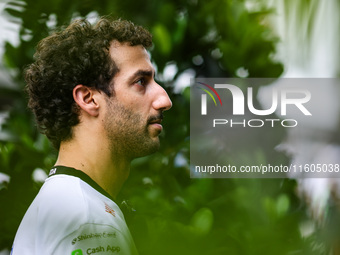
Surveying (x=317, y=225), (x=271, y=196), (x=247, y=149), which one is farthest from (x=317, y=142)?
(x=247, y=149)

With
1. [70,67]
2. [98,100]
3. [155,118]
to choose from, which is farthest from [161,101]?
[70,67]

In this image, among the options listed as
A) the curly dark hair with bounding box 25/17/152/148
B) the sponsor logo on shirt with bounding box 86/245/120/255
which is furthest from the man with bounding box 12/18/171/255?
the sponsor logo on shirt with bounding box 86/245/120/255

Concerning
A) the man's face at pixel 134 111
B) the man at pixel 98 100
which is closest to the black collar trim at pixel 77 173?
the man at pixel 98 100

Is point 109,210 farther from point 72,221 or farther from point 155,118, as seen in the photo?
point 72,221

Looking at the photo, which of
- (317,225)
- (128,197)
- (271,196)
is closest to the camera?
(317,225)

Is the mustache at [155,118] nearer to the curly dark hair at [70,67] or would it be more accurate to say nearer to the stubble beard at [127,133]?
the stubble beard at [127,133]

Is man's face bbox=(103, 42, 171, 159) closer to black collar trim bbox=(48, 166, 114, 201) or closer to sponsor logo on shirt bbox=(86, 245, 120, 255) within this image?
black collar trim bbox=(48, 166, 114, 201)

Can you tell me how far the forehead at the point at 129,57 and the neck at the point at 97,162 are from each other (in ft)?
0.62

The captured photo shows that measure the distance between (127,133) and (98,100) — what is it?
0.32ft

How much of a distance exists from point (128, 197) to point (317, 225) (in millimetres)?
498

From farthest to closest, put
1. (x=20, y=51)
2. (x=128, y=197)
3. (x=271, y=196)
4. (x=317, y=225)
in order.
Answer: (x=20, y=51) < (x=128, y=197) < (x=271, y=196) < (x=317, y=225)

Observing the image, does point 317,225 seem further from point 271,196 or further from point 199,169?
point 199,169

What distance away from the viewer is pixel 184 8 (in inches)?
43.7

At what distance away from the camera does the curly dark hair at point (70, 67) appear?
3.35 feet
